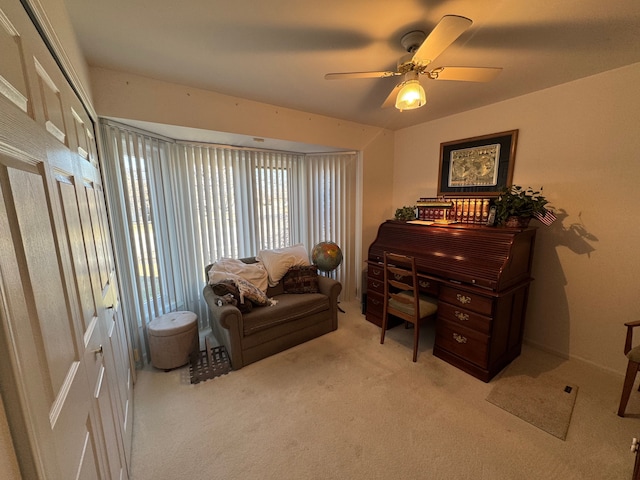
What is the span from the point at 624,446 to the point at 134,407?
333cm

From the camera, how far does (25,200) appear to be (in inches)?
23.1

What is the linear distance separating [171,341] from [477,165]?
142 inches

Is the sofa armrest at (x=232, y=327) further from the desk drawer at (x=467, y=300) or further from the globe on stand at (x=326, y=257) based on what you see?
the desk drawer at (x=467, y=300)

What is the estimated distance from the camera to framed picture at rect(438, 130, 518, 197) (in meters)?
2.61

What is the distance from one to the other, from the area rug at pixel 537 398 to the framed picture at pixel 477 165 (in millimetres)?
1748

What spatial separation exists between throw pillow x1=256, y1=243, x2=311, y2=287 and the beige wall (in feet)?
8.22

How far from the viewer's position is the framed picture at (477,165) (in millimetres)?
2605

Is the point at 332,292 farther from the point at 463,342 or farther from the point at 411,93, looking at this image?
the point at 411,93

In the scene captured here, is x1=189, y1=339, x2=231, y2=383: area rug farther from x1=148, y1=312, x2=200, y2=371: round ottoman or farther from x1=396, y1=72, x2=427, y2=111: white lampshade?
x1=396, y1=72, x2=427, y2=111: white lampshade

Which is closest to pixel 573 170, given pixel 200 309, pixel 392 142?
pixel 392 142

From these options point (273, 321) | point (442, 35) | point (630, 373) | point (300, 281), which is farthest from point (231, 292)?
point (630, 373)

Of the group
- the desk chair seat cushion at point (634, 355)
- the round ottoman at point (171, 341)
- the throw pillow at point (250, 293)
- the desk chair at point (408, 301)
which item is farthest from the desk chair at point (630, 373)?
the round ottoman at point (171, 341)

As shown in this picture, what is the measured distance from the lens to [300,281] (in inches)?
117

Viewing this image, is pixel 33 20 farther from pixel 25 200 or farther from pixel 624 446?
pixel 624 446
